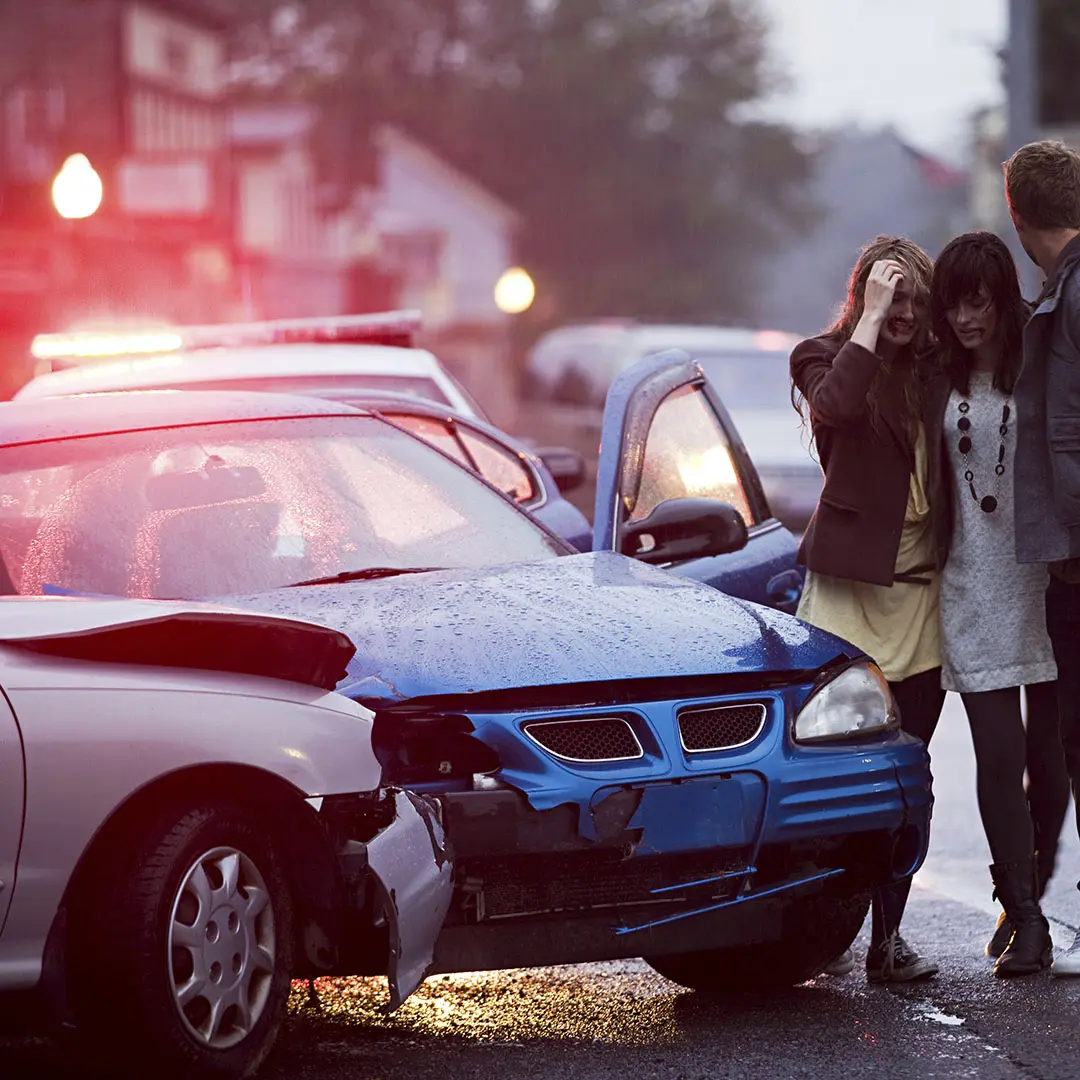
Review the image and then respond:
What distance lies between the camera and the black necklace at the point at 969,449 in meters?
6.01

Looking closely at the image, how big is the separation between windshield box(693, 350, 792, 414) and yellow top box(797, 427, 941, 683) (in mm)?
12725

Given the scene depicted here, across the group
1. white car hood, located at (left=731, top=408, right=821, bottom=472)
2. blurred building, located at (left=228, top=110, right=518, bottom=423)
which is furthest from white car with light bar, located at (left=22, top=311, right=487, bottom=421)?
blurred building, located at (left=228, top=110, right=518, bottom=423)

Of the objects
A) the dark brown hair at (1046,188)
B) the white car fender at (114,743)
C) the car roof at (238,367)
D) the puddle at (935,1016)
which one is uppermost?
the dark brown hair at (1046,188)

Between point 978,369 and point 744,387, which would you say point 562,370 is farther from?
point 978,369

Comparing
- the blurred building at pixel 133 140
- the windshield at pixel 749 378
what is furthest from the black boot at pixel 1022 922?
the blurred building at pixel 133 140

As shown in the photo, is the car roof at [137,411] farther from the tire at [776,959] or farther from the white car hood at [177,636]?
the tire at [776,959]

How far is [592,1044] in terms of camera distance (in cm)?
522

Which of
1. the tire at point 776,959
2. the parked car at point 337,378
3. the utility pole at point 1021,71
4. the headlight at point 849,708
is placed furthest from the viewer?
the utility pole at point 1021,71

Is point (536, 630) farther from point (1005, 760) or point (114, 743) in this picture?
point (1005, 760)

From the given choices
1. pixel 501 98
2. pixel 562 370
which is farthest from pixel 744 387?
pixel 501 98

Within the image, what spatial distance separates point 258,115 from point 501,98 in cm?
1453

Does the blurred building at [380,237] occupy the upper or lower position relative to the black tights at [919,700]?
upper

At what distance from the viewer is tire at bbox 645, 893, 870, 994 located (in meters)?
5.58

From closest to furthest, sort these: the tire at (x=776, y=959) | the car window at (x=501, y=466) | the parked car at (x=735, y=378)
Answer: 1. the tire at (x=776, y=959)
2. the car window at (x=501, y=466)
3. the parked car at (x=735, y=378)
